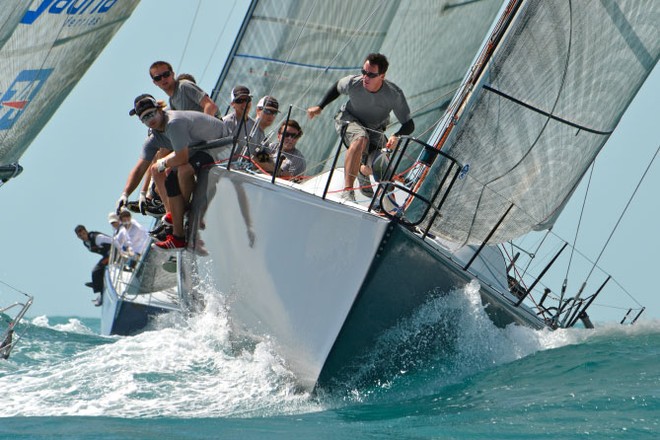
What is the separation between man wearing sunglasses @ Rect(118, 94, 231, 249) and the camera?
8398 mm

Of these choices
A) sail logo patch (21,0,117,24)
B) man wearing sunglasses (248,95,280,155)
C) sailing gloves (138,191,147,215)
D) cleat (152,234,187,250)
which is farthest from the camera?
sail logo patch (21,0,117,24)

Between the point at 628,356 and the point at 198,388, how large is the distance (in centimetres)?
297

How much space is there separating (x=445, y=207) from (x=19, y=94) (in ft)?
13.0

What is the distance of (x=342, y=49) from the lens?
38.8 feet

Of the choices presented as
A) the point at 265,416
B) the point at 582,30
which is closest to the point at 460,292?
the point at 265,416

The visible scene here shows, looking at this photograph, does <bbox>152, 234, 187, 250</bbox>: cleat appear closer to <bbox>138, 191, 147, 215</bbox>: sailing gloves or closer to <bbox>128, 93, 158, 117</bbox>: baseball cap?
<bbox>138, 191, 147, 215</bbox>: sailing gloves

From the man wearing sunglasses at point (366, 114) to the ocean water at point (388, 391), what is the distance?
1125 mm

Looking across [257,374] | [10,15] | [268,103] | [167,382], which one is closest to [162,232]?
[268,103]

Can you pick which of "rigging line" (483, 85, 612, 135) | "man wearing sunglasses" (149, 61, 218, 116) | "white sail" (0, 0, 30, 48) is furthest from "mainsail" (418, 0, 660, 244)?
"white sail" (0, 0, 30, 48)

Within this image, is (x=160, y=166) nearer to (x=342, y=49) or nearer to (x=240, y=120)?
(x=240, y=120)

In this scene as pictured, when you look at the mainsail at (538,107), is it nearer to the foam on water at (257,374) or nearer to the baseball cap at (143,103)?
the foam on water at (257,374)

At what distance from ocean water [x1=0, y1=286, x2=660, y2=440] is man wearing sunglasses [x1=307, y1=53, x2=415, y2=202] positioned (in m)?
1.12

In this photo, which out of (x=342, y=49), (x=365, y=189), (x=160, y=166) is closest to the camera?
(x=365, y=189)

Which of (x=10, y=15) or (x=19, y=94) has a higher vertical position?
(x=10, y=15)
